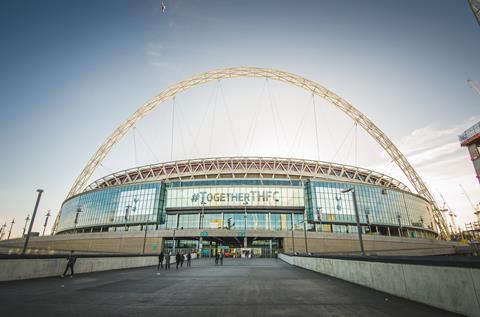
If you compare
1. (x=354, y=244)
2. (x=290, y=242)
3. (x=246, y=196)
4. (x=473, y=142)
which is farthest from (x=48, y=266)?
(x=473, y=142)

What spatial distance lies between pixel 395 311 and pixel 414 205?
9168 centimetres

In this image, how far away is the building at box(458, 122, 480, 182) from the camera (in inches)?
2005

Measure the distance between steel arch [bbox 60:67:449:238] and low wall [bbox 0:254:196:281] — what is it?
61.9 meters

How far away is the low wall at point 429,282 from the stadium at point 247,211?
4779 cm

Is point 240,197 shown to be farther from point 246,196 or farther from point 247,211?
point 247,211

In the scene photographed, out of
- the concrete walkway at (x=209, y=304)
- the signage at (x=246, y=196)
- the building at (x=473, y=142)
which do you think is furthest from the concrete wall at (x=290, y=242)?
the concrete walkway at (x=209, y=304)

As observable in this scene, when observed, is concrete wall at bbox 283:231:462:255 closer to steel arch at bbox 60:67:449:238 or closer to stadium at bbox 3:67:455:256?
stadium at bbox 3:67:455:256

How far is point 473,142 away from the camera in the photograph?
169ft

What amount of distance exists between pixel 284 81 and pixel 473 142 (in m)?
47.8

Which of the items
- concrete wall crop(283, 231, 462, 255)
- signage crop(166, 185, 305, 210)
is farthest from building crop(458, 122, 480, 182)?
signage crop(166, 185, 305, 210)

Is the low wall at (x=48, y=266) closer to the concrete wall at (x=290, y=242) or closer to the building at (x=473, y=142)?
the concrete wall at (x=290, y=242)

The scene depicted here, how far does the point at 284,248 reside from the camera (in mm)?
55219

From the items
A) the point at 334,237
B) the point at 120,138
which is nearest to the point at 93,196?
the point at 120,138

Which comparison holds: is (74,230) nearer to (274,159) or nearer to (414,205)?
(274,159)
